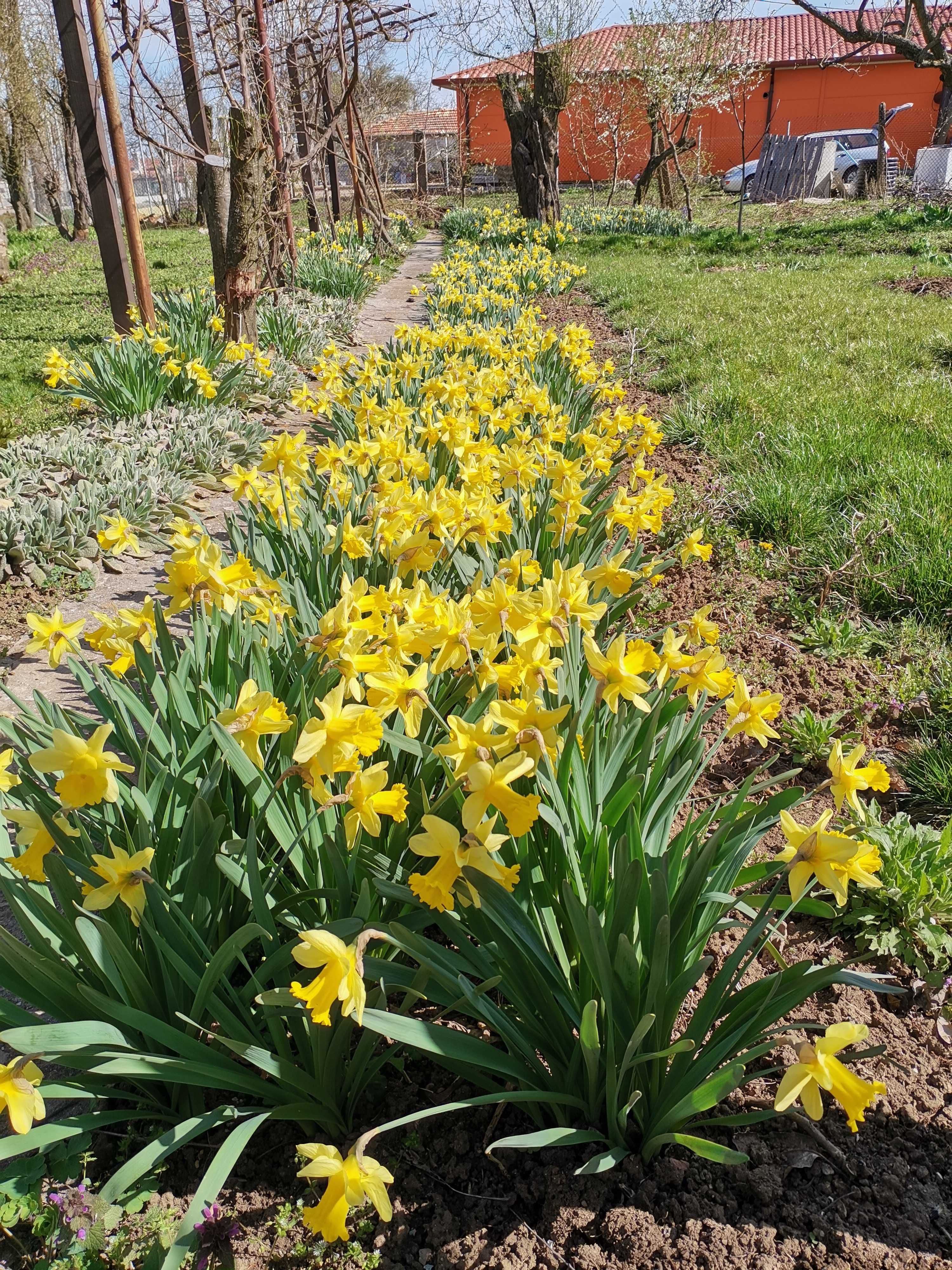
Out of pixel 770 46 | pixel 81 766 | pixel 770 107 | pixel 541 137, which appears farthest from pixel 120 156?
pixel 770 46

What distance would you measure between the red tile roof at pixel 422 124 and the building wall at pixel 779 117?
1.43 metres

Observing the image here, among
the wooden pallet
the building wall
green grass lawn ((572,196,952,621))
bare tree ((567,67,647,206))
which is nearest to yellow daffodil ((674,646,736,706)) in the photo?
green grass lawn ((572,196,952,621))

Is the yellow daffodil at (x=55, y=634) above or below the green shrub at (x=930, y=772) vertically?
above

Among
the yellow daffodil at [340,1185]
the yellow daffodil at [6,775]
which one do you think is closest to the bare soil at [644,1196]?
the yellow daffodil at [340,1185]

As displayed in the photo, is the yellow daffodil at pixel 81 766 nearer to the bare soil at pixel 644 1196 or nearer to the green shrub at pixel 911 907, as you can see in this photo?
the bare soil at pixel 644 1196

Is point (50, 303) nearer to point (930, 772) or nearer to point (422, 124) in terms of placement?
point (930, 772)

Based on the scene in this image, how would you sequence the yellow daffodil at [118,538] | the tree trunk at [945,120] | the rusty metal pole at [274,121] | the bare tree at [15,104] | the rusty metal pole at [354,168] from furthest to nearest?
the tree trunk at [945,120] < the bare tree at [15,104] < the rusty metal pole at [354,168] < the rusty metal pole at [274,121] < the yellow daffodil at [118,538]

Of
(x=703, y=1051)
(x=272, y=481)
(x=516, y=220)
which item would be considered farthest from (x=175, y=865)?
(x=516, y=220)

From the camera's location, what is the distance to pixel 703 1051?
1369 mm

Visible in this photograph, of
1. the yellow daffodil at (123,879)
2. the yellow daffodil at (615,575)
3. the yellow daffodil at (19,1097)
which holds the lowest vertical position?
the yellow daffodil at (19,1097)

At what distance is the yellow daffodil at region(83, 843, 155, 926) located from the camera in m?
1.21

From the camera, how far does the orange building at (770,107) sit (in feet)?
94.7

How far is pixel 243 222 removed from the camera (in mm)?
6367

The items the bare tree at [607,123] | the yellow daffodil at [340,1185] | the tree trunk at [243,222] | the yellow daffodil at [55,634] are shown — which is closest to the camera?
the yellow daffodil at [340,1185]
